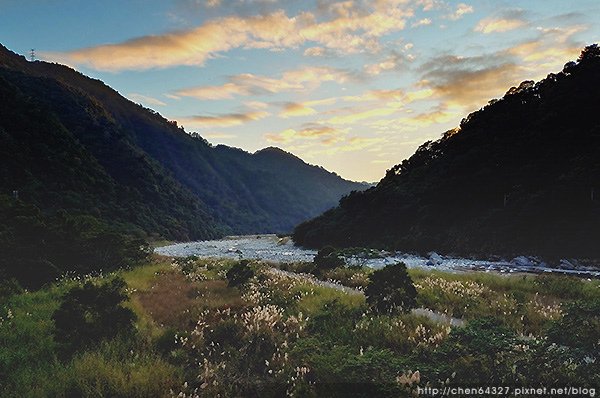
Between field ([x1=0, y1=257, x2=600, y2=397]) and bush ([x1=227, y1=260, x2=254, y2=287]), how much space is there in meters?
4.66

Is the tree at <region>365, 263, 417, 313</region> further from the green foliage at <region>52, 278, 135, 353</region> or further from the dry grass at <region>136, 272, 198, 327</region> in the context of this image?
the green foliage at <region>52, 278, 135, 353</region>

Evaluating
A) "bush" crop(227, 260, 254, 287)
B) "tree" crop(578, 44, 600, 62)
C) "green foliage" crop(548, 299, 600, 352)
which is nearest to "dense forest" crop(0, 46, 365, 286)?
"bush" crop(227, 260, 254, 287)

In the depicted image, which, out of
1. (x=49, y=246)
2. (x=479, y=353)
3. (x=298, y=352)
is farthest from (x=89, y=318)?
(x=49, y=246)

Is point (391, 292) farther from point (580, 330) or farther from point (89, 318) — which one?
point (89, 318)

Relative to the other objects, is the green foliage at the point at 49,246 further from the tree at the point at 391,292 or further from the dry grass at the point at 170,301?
the tree at the point at 391,292

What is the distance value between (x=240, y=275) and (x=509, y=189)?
105ft

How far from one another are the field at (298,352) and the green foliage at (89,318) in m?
0.22

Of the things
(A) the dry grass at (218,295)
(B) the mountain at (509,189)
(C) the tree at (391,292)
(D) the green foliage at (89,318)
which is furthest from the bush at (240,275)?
(B) the mountain at (509,189)

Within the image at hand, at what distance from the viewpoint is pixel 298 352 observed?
8.79 meters

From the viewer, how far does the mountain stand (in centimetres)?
3500

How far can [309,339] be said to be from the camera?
9.46 metres

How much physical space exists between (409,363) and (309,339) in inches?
92.0

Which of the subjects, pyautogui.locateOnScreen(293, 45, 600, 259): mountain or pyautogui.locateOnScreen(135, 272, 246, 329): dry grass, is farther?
pyautogui.locateOnScreen(293, 45, 600, 259): mountain

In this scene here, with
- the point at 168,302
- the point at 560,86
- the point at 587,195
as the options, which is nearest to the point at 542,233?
the point at 587,195
